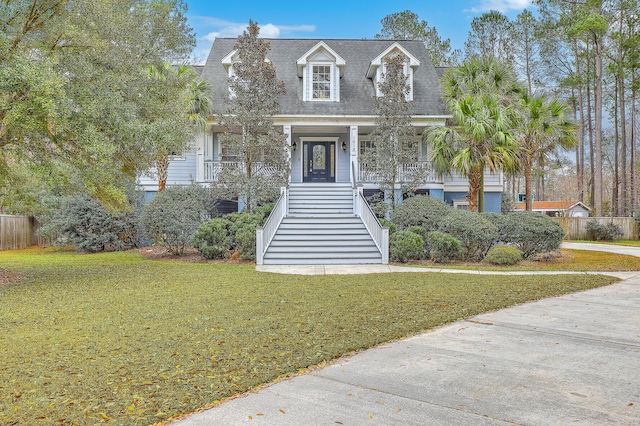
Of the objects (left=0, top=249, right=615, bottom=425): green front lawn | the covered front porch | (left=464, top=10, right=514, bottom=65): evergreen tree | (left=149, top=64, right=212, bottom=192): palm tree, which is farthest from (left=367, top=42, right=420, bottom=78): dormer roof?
(left=464, top=10, right=514, bottom=65): evergreen tree

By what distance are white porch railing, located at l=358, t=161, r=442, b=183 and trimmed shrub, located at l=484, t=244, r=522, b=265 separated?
4.37m

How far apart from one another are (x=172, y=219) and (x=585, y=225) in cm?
2140

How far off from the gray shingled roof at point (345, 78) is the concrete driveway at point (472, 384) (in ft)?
44.0

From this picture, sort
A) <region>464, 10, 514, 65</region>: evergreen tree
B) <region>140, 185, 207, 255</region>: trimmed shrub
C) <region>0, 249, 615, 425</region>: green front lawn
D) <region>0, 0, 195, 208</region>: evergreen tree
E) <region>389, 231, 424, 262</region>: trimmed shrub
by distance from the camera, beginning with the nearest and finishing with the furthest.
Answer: <region>0, 249, 615, 425</region>: green front lawn → <region>0, 0, 195, 208</region>: evergreen tree → <region>389, 231, 424, 262</region>: trimmed shrub → <region>140, 185, 207, 255</region>: trimmed shrub → <region>464, 10, 514, 65</region>: evergreen tree

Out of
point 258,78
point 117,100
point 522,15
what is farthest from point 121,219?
point 522,15

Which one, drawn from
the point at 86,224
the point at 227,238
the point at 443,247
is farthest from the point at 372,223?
the point at 86,224

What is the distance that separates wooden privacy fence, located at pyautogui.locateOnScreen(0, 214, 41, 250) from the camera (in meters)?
20.3

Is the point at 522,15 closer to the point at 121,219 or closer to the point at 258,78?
the point at 258,78

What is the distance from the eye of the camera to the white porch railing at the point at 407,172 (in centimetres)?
1717

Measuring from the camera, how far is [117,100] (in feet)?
32.1

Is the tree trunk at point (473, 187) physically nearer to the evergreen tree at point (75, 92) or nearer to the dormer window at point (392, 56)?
the dormer window at point (392, 56)

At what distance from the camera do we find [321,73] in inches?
784

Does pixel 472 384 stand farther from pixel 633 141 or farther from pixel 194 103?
pixel 633 141

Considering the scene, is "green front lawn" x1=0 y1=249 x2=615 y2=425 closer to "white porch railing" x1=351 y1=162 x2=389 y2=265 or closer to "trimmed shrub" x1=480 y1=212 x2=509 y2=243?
"white porch railing" x1=351 y1=162 x2=389 y2=265
